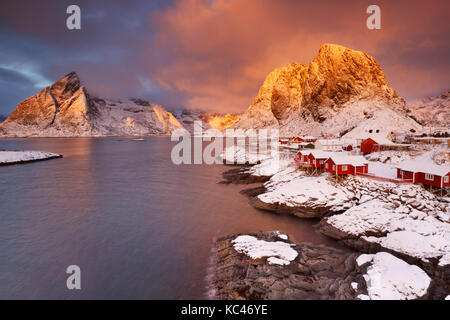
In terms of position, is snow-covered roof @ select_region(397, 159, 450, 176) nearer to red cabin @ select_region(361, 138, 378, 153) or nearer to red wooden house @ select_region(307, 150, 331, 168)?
red wooden house @ select_region(307, 150, 331, 168)

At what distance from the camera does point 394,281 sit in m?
11.6

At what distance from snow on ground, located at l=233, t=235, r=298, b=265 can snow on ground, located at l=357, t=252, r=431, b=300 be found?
4.11 meters

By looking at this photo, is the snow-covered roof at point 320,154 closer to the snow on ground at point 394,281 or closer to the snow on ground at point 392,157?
the snow on ground at point 392,157

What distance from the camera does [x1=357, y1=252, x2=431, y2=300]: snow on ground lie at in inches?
428

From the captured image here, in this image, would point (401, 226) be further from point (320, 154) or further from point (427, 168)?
point (320, 154)

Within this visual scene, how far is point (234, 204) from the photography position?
27.4m

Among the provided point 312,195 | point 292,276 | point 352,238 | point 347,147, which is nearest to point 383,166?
point 312,195

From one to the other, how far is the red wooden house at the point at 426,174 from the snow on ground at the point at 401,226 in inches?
115

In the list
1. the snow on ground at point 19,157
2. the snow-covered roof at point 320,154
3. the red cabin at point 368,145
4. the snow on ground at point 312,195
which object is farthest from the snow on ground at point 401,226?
the snow on ground at point 19,157

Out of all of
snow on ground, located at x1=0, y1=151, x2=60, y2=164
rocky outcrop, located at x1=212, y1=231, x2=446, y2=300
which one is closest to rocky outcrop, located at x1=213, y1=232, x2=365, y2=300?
rocky outcrop, located at x1=212, y1=231, x2=446, y2=300

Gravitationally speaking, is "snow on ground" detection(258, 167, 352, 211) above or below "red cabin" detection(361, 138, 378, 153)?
below

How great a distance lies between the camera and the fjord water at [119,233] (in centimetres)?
1327

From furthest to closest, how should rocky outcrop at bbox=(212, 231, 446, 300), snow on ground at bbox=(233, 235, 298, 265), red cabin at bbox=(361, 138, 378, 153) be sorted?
red cabin at bbox=(361, 138, 378, 153) < snow on ground at bbox=(233, 235, 298, 265) < rocky outcrop at bbox=(212, 231, 446, 300)

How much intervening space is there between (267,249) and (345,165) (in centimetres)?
1838
